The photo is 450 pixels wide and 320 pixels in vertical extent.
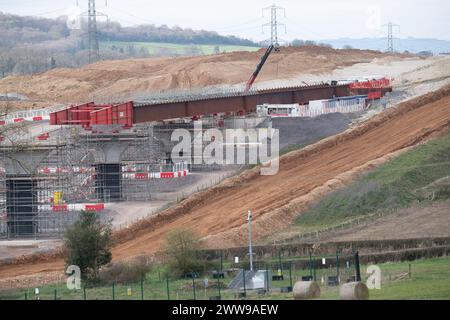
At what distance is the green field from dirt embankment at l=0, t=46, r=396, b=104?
220ft

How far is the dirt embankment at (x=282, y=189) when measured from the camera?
5178cm

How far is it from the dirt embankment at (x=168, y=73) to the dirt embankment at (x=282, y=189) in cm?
3819

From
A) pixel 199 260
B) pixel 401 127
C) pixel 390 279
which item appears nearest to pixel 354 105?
pixel 401 127

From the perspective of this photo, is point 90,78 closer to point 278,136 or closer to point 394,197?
point 278,136

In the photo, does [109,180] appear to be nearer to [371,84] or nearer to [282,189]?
[282,189]

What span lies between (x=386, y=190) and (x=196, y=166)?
24344mm

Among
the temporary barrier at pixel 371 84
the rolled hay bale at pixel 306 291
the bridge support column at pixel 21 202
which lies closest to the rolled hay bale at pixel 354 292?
the rolled hay bale at pixel 306 291

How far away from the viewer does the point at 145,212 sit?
206ft

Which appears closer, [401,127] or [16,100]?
[401,127]

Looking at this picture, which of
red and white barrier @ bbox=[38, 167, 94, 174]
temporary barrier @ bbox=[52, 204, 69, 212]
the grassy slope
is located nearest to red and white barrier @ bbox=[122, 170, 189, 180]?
red and white barrier @ bbox=[38, 167, 94, 174]

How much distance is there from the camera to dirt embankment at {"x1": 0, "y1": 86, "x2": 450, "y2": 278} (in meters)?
51.8

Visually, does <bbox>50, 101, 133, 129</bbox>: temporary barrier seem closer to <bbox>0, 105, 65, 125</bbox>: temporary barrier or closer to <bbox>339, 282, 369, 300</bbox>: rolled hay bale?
<bbox>0, 105, 65, 125</bbox>: temporary barrier

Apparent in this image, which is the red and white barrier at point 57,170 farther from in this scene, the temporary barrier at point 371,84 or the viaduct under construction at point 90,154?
the temporary barrier at point 371,84

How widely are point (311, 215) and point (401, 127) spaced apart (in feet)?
68.6
